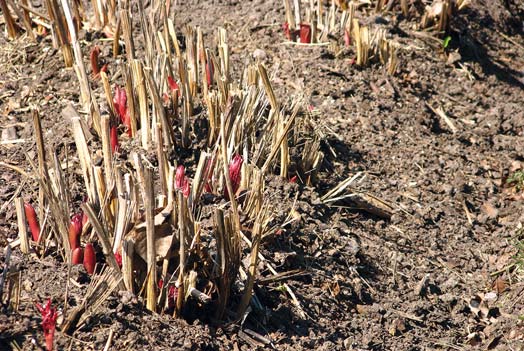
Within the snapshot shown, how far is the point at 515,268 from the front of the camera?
12.4ft

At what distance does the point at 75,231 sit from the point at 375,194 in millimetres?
1702

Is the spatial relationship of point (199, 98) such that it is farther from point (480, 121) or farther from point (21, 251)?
point (480, 121)

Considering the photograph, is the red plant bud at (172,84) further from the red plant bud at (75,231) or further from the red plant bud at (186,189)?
the red plant bud at (75,231)

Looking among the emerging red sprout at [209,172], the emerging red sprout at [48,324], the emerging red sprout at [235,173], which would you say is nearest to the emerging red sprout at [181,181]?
the emerging red sprout at [209,172]

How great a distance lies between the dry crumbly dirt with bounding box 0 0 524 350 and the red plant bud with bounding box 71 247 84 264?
0.16ft

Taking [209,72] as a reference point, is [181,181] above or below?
below

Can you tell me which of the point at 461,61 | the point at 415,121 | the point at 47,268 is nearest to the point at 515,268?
the point at 415,121

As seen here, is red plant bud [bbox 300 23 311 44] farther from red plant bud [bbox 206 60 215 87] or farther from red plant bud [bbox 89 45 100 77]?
red plant bud [bbox 89 45 100 77]

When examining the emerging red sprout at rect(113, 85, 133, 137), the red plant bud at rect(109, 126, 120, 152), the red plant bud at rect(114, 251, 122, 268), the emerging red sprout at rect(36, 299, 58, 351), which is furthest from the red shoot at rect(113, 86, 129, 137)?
the emerging red sprout at rect(36, 299, 58, 351)

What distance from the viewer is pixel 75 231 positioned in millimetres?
2842

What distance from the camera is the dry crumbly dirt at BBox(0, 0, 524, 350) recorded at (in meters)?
2.90

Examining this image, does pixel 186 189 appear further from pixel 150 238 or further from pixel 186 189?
pixel 150 238

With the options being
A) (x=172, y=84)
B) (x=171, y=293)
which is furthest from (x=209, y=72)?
(x=171, y=293)

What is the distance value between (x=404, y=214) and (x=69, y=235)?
1804 millimetres
